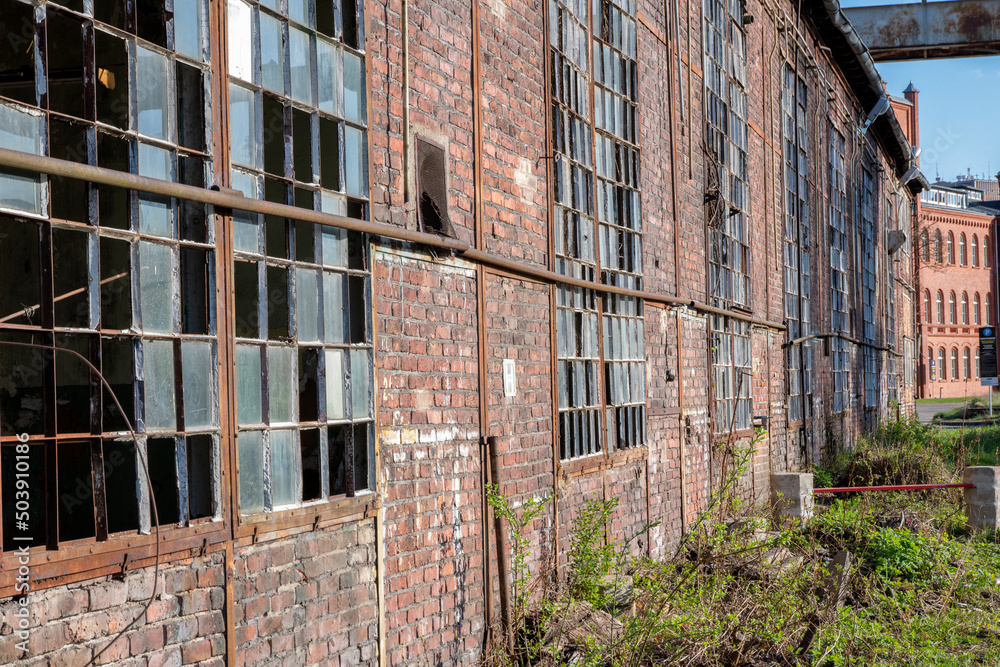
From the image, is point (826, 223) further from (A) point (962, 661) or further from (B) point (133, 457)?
(B) point (133, 457)

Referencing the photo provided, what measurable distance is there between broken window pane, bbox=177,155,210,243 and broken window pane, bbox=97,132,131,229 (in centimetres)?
24

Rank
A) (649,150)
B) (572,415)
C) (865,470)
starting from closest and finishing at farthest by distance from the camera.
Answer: (572,415) → (649,150) → (865,470)

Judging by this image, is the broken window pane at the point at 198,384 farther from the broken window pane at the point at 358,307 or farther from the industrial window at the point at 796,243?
the industrial window at the point at 796,243

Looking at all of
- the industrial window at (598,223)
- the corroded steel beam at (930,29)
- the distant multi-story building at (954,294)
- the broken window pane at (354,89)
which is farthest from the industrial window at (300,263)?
the distant multi-story building at (954,294)

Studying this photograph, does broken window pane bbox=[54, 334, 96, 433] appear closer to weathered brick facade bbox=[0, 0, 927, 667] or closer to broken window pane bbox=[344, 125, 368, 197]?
weathered brick facade bbox=[0, 0, 927, 667]

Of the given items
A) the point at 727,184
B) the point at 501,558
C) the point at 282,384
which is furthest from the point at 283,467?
the point at 727,184

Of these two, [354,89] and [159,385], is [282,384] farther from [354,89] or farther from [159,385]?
[354,89]

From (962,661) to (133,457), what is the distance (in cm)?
556

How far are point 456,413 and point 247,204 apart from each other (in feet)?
6.78

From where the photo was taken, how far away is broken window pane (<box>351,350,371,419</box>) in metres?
4.48

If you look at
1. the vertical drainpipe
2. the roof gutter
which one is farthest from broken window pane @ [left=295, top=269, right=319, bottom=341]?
the roof gutter

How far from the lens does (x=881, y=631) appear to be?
6766mm

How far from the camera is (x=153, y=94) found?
11.3ft

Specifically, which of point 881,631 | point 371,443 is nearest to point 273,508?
point 371,443
